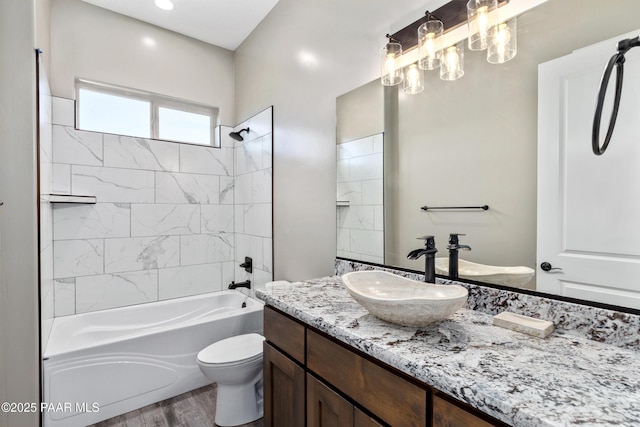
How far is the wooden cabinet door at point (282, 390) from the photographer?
3.97 feet

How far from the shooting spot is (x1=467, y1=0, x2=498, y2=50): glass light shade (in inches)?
46.3

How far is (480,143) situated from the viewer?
124 cm

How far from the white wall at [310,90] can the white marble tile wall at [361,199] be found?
0.35 feet

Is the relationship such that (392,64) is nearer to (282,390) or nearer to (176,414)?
(282,390)

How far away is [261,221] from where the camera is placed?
110 inches

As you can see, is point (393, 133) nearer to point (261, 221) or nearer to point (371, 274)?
point (371, 274)

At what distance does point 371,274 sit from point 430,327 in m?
0.40

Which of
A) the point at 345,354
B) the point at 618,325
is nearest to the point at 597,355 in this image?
the point at 618,325

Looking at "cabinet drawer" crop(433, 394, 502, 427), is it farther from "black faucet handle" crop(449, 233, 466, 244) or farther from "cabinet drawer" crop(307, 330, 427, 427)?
"black faucet handle" crop(449, 233, 466, 244)

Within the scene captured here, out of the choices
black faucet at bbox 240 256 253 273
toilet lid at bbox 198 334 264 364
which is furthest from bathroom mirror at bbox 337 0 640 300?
black faucet at bbox 240 256 253 273

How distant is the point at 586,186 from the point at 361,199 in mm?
1004

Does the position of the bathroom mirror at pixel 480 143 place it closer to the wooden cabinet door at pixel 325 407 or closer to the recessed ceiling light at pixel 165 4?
the wooden cabinet door at pixel 325 407

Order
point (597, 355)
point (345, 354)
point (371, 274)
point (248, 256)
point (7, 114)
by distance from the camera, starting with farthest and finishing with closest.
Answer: point (248, 256)
point (7, 114)
point (371, 274)
point (345, 354)
point (597, 355)

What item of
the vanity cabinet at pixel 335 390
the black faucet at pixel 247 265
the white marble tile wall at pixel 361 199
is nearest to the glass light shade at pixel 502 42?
the white marble tile wall at pixel 361 199
